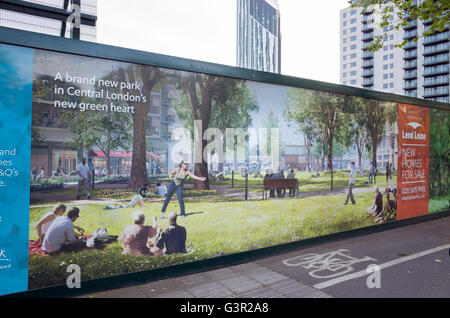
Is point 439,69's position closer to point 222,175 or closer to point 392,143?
point 392,143

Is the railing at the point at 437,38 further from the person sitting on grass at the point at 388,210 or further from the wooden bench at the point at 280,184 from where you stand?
the wooden bench at the point at 280,184

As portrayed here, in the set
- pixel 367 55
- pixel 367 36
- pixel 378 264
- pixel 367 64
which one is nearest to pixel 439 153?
pixel 378 264

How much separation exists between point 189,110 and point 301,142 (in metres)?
2.71

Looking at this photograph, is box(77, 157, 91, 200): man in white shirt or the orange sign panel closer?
box(77, 157, 91, 200): man in white shirt

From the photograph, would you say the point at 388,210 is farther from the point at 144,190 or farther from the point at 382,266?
the point at 144,190

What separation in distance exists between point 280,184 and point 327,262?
169 centimetres

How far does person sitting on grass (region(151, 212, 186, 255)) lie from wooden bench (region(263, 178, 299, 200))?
185 centimetres

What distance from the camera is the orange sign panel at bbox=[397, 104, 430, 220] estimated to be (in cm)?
839

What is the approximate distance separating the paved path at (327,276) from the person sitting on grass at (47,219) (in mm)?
1154

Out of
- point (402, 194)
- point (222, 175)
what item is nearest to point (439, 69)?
point (402, 194)

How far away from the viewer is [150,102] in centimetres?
474

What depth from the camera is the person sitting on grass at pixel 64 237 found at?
400 cm

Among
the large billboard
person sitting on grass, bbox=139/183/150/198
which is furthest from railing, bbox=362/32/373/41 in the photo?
person sitting on grass, bbox=139/183/150/198

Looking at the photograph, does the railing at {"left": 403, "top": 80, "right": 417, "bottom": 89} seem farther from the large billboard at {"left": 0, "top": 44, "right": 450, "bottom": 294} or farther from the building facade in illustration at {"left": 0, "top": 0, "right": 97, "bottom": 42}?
the building facade in illustration at {"left": 0, "top": 0, "right": 97, "bottom": 42}
